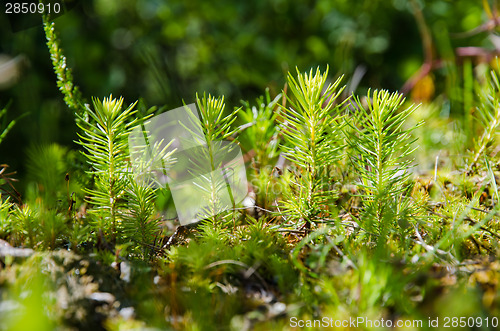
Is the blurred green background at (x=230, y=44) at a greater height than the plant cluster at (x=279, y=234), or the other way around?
the blurred green background at (x=230, y=44)

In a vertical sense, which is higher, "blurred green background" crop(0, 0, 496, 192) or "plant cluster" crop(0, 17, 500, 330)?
"blurred green background" crop(0, 0, 496, 192)

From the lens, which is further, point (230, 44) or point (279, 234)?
point (230, 44)

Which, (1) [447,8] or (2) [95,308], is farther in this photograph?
(1) [447,8]

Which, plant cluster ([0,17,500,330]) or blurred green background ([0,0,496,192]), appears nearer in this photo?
plant cluster ([0,17,500,330])

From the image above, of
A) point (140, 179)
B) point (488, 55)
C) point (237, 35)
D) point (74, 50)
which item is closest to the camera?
point (140, 179)

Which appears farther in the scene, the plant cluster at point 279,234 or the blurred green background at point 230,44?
the blurred green background at point 230,44

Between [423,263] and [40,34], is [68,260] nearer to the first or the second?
[423,263]

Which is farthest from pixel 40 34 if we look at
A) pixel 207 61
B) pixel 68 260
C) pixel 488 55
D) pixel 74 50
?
pixel 488 55

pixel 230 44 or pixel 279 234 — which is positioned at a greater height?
pixel 230 44
